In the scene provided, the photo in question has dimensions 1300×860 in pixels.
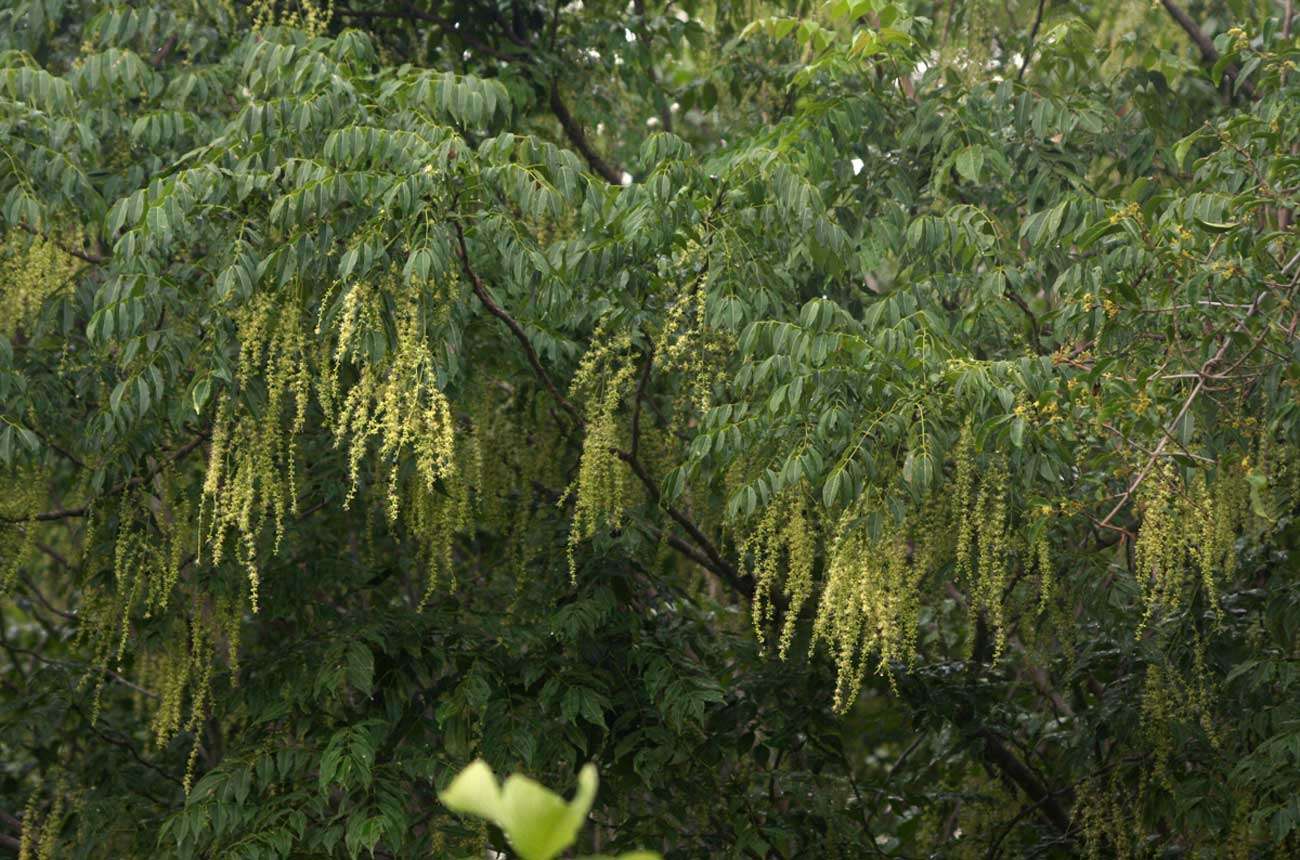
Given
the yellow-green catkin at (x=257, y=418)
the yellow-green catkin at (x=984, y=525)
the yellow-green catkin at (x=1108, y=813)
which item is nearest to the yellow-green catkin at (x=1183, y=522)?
the yellow-green catkin at (x=984, y=525)

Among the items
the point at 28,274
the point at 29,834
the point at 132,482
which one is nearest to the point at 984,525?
the point at 132,482

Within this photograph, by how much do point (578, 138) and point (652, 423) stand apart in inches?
51.0

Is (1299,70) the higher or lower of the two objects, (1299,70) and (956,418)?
the higher

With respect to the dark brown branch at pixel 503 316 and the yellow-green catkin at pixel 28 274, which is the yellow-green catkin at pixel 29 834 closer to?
the yellow-green catkin at pixel 28 274

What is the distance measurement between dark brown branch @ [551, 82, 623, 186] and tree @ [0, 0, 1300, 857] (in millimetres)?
27

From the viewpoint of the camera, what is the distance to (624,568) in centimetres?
421

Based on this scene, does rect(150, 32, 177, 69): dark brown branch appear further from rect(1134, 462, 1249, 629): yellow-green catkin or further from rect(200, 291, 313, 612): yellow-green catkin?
rect(1134, 462, 1249, 629): yellow-green catkin

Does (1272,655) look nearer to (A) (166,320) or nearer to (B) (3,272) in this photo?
(A) (166,320)

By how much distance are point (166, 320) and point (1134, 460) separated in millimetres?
2277

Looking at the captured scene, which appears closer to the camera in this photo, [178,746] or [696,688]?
[696,688]

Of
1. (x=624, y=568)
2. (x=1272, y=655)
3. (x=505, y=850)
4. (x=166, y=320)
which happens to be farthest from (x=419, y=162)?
(x=1272, y=655)

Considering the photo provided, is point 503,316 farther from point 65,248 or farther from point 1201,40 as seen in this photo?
point 1201,40

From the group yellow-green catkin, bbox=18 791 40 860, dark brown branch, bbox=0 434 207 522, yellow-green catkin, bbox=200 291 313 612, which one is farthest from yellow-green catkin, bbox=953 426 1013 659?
yellow-green catkin, bbox=18 791 40 860

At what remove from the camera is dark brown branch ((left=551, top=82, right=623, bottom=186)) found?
516 cm
